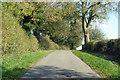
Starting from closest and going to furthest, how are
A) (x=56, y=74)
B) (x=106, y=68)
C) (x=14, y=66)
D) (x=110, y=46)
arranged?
(x=56, y=74) → (x=106, y=68) → (x=14, y=66) → (x=110, y=46)

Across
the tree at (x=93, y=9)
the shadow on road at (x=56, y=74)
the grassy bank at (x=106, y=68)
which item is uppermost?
the tree at (x=93, y=9)

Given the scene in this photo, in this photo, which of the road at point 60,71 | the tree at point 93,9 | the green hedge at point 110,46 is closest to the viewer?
the road at point 60,71

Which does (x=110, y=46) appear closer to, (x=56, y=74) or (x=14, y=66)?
(x=56, y=74)

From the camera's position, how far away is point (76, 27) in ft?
156

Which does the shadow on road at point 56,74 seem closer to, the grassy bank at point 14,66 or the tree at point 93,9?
the grassy bank at point 14,66

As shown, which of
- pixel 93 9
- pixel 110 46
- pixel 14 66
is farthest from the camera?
pixel 93 9

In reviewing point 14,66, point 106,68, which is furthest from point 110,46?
point 14,66

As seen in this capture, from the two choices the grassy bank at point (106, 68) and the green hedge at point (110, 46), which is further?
the green hedge at point (110, 46)

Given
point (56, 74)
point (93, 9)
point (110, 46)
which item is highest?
point (93, 9)

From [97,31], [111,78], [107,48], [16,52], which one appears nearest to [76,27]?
[97,31]

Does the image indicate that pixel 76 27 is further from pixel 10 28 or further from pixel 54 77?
pixel 54 77

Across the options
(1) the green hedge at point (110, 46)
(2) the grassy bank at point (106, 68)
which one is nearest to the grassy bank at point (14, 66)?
(2) the grassy bank at point (106, 68)

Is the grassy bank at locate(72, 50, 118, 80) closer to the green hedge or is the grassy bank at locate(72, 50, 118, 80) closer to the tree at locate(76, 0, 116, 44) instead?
the green hedge

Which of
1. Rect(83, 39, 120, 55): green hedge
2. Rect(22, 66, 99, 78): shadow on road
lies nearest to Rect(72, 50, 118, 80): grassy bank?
Rect(22, 66, 99, 78): shadow on road
